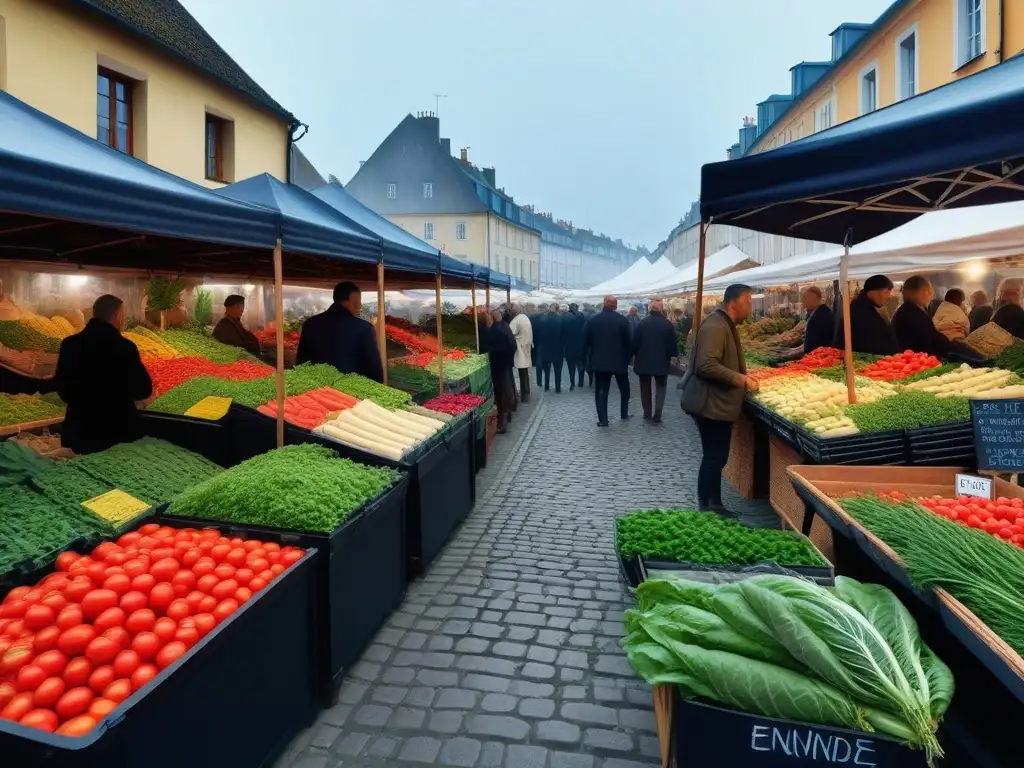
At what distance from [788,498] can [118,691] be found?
4.69 m

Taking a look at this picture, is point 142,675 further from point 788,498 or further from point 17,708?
point 788,498

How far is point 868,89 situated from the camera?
2080 cm

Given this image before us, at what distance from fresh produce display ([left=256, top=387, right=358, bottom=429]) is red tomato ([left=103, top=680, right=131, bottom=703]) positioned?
307cm

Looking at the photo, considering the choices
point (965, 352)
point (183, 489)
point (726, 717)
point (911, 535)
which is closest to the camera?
point (726, 717)

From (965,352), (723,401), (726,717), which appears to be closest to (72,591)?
(726,717)

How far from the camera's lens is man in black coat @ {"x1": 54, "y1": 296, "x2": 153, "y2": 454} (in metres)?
5.02

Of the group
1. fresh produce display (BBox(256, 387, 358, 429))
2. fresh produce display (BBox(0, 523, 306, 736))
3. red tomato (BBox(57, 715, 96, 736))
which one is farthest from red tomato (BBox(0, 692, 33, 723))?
fresh produce display (BBox(256, 387, 358, 429))

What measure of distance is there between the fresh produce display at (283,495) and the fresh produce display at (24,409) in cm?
319

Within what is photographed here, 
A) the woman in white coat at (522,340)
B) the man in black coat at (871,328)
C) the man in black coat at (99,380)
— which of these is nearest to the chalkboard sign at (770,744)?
the man in black coat at (99,380)

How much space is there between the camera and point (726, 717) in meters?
2.21

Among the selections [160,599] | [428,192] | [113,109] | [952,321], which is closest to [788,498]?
[160,599]

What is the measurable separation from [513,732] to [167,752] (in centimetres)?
156

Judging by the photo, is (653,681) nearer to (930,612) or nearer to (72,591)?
(930,612)

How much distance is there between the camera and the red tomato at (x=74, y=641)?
237 cm
